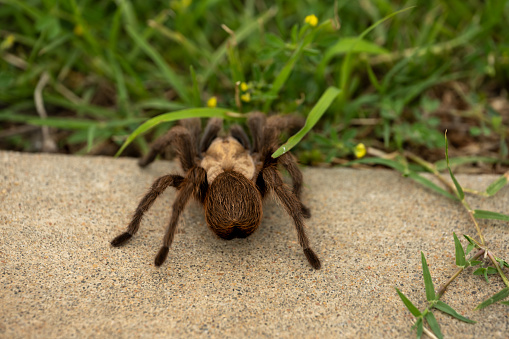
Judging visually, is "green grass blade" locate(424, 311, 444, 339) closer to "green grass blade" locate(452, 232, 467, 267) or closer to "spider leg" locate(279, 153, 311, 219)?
"green grass blade" locate(452, 232, 467, 267)

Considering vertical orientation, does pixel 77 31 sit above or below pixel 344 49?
below

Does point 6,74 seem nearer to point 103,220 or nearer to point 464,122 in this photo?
point 103,220

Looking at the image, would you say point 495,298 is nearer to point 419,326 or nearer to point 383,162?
point 419,326

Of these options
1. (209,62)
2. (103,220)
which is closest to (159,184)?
(103,220)

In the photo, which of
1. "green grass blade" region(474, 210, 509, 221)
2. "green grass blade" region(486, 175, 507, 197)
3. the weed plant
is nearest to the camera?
"green grass blade" region(474, 210, 509, 221)

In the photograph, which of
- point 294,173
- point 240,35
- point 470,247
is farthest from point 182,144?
point 470,247

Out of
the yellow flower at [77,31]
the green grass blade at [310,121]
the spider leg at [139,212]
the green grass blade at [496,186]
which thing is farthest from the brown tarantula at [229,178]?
the yellow flower at [77,31]

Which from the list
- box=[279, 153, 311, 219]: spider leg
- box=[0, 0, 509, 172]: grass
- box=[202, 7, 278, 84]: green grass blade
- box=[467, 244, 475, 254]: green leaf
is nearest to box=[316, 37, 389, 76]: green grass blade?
box=[0, 0, 509, 172]: grass
